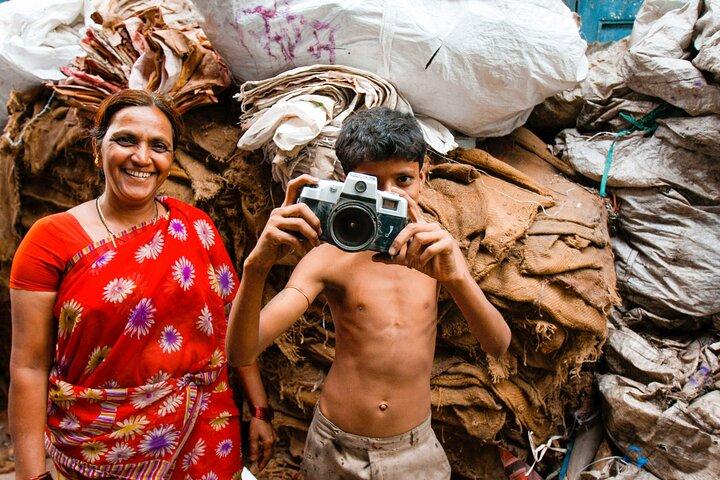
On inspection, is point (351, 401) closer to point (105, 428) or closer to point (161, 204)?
point (105, 428)

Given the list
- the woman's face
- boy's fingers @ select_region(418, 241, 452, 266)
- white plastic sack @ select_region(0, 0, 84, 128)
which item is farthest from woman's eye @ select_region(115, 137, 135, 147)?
white plastic sack @ select_region(0, 0, 84, 128)

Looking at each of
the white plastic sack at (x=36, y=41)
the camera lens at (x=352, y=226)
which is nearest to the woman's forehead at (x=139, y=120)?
the camera lens at (x=352, y=226)

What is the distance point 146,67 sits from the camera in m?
1.72

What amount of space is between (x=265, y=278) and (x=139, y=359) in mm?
436

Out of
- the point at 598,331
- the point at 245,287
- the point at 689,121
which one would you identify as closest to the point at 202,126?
the point at 245,287

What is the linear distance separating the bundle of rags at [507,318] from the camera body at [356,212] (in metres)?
0.62

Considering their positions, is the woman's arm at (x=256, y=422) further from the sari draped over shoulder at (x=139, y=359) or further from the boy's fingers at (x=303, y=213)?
the boy's fingers at (x=303, y=213)

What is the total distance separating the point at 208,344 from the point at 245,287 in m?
0.41

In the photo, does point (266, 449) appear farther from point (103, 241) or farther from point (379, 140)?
point (379, 140)

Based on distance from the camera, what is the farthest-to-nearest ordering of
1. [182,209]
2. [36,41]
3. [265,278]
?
[36,41], [182,209], [265,278]

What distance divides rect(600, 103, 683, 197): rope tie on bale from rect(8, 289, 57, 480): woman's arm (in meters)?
1.67

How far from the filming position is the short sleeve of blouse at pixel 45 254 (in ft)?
3.87

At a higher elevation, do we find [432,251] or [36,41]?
[432,251]

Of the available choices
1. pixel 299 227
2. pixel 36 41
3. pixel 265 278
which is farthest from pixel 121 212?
pixel 36 41
